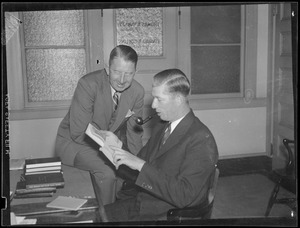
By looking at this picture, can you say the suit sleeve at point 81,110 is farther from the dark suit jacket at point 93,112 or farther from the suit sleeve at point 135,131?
the suit sleeve at point 135,131

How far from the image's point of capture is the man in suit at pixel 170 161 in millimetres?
1768

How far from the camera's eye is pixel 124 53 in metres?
1.81

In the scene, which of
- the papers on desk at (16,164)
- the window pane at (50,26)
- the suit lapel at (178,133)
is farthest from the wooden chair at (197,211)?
the window pane at (50,26)

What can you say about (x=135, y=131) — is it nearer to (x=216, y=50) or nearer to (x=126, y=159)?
(x=126, y=159)

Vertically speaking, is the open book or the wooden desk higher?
the open book

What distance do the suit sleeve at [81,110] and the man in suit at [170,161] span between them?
0.14 meters

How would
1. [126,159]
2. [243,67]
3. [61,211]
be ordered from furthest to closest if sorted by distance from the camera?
[243,67] → [126,159] → [61,211]

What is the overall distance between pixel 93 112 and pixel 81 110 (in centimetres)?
6

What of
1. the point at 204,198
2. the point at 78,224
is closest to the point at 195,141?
the point at 204,198

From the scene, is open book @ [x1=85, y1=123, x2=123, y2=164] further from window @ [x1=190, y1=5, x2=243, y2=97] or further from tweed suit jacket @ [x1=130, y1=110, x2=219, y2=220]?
window @ [x1=190, y1=5, x2=243, y2=97]

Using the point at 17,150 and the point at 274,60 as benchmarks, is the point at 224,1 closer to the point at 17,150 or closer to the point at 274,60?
the point at 274,60

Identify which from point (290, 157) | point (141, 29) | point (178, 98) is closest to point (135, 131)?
point (178, 98)

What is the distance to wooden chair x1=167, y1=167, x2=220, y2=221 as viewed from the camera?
5.78 ft

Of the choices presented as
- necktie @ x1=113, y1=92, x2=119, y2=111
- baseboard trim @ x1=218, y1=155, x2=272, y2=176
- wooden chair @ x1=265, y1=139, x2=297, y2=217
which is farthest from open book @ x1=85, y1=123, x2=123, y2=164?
wooden chair @ x1=265, y1=139, x2=297, y2=217
